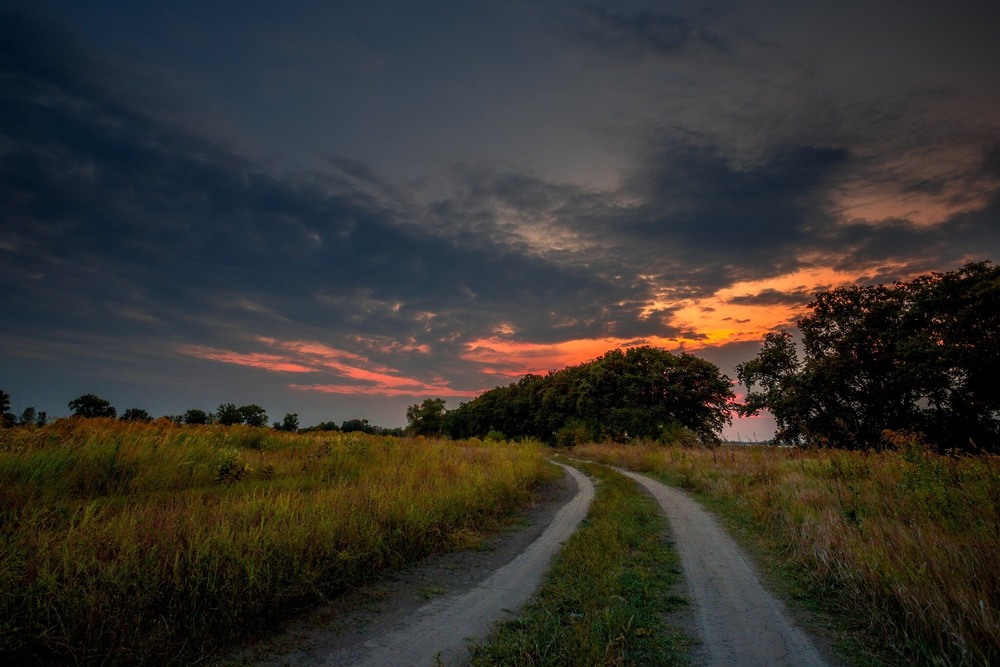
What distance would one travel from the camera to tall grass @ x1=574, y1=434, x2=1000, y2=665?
4.03m

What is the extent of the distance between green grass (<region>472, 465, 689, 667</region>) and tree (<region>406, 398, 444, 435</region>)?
84390 millimetres

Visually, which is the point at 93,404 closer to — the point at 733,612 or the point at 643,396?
the point at 733,612

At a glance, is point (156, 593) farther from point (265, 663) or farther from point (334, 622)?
point (334, 622)

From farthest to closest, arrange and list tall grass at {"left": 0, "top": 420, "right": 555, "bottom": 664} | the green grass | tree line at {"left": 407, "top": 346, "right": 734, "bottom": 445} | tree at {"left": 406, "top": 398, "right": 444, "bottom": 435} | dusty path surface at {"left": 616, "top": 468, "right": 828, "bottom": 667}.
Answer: tree at {"left": 406, "top": 398, "right": 444, "bottom": 435}
tree line at {"left": 407, "top": 346, "right": 734, "bottom": 445}
dusty path surface at {"left": 616, "top": 468, "right": 828, "bottom": 667}
the green grass
tall grass at {"left": 0, "top": 420, "right": 555, "bottom": 664}

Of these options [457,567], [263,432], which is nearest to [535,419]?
[263,432]

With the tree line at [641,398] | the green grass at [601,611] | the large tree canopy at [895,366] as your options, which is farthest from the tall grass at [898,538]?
the tree line at [641,398]

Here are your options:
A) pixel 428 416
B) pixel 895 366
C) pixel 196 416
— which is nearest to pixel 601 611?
pixel 196 416

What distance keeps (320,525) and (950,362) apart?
29.7m

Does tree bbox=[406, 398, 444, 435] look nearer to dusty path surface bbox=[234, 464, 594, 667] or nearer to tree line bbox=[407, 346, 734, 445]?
tree line bbox=[407, 346, 734, 445]

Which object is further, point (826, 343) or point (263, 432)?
point (826, 343)

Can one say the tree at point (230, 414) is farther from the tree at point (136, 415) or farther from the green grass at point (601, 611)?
the green grass at point (601, 611)

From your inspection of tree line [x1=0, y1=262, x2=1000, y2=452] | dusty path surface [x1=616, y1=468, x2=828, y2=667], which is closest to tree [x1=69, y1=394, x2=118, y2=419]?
tree line [x1=0, y1=262, x2=1000, y2=452]

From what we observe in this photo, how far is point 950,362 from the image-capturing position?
2161 cm

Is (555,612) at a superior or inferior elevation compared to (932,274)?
inferior
